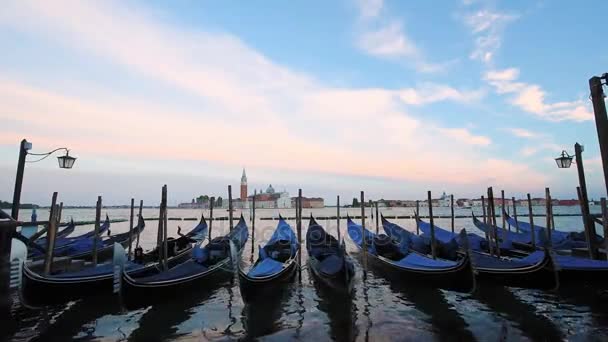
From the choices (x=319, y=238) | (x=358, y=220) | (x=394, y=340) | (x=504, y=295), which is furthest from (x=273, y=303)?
(x=358, y=220)

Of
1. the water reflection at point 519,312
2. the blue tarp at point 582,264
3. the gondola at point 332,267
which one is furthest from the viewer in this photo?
the blue tarp at point 582,264

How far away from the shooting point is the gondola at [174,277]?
626 cm

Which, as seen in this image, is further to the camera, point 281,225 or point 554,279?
point 281,225

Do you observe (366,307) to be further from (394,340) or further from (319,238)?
(319,238)

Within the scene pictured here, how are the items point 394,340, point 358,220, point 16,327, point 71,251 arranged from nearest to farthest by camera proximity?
point 394,340 < point 16,327 < point 71,251 < point 358,220

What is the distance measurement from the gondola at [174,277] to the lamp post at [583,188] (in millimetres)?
8162

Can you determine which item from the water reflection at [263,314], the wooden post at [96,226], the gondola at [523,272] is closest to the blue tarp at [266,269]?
the water reflection at [263,314]

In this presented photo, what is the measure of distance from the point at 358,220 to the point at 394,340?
46970 millimetres

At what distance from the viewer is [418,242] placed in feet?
40.0

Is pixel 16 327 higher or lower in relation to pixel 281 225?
lower

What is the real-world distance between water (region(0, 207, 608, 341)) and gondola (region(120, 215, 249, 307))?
313 mm

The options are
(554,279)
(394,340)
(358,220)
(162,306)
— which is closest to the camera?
(394,340)

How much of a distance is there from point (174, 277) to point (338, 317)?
336 cm

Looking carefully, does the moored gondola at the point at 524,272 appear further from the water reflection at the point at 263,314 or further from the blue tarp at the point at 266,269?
the blue tarp at the point at 266,269
